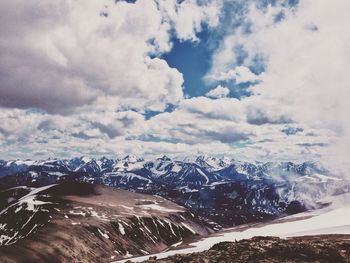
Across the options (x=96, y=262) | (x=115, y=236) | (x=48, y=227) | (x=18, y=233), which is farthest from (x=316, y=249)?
(x=18, y=233)

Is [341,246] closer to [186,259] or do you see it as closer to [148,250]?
[186,259]

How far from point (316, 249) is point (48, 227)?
146 meters

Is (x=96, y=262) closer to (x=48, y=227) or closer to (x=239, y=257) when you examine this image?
(x=48, y=227)

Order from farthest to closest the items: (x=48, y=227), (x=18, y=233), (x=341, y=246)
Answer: (x=18, y=233) → (x=48, y=227) → (x=341, y=246)

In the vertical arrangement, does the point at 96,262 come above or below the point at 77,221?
below

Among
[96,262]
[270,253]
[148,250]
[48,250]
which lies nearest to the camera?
[270,253]

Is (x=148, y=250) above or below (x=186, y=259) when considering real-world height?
below

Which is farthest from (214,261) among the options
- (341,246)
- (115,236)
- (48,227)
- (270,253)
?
(115,236)

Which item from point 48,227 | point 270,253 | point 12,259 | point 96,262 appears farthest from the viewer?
point 48,227

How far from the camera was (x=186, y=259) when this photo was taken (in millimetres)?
29453

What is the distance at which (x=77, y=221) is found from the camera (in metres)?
180

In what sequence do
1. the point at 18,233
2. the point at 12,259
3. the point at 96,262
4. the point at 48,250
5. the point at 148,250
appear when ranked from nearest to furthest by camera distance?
the point at 12,259, the point at 48,250, the point at 96,262, the point at 18,233, the point at 148,250

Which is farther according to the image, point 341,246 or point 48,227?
point 48,227

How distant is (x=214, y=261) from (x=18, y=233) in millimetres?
170807
